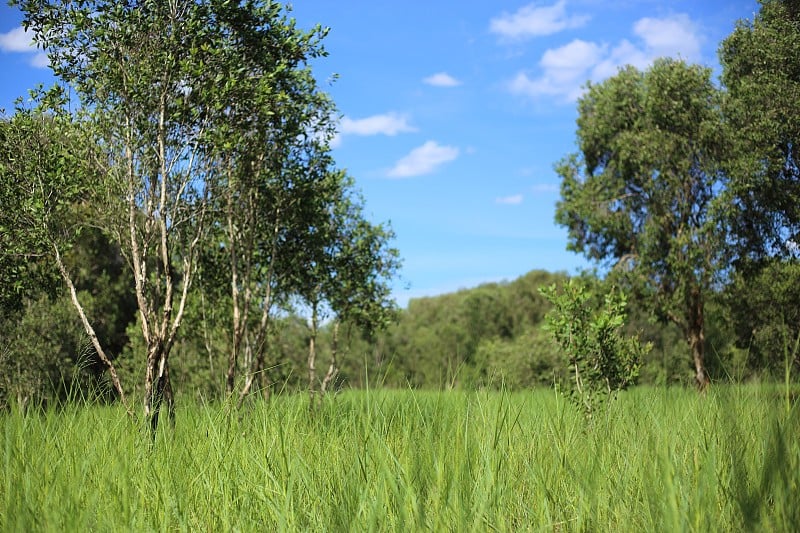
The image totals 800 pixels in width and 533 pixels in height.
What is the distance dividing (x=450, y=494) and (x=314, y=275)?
1553 cm

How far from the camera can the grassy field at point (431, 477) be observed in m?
3.62

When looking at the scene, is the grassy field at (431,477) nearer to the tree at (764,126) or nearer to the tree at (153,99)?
the tree at (153,99)

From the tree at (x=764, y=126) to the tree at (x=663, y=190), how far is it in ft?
3.60

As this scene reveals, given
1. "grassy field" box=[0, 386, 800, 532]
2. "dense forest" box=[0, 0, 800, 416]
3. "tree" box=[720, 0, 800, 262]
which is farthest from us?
"tree" box=[720, 0, 800, 262]

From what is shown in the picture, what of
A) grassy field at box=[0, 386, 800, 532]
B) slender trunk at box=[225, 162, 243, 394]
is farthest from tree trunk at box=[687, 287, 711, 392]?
grassy field at box=[0, 386, 800, 532]

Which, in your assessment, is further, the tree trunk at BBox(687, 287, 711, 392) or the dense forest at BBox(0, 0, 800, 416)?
the tree trunk at BBox(687, 287, 711, 392)

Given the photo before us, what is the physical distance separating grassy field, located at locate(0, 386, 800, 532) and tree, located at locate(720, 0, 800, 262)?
21.1 m

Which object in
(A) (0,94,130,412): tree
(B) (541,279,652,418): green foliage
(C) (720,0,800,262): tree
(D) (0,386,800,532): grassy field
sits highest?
(C) (720,0,800,262): tree

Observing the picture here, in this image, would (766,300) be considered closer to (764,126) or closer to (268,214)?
(764,126)

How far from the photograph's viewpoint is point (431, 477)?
4.20 m

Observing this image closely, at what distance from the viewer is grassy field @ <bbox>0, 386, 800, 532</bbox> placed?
3.62m

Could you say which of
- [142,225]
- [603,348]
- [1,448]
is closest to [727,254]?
[603,348]

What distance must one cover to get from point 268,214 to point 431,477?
12622 millimetres

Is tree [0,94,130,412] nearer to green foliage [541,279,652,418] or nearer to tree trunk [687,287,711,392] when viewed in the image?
green foliage [541,279,652,418]
